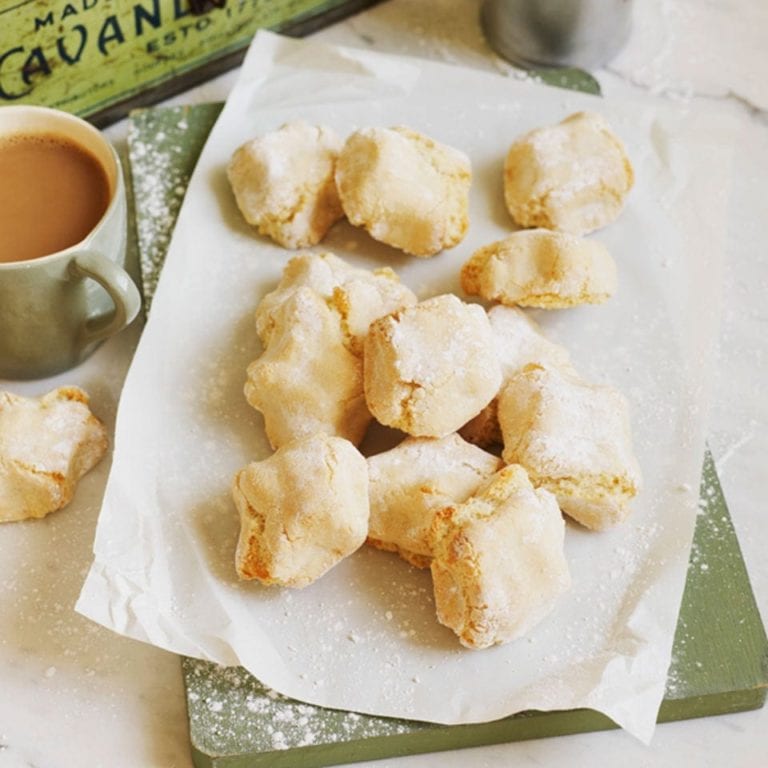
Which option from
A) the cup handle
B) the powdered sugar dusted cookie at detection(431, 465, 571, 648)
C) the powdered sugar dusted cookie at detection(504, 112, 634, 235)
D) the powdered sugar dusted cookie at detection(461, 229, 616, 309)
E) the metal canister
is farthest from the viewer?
the metal canister

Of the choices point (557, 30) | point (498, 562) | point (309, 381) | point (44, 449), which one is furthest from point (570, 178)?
point (44, 449)

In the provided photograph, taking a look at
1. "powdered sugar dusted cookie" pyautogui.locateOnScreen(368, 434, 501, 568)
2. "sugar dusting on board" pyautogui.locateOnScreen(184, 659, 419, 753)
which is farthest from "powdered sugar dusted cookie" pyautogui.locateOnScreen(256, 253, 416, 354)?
"sugar dusting on board" pyautogui.locateOnScreen(184, 659, 419, 753)

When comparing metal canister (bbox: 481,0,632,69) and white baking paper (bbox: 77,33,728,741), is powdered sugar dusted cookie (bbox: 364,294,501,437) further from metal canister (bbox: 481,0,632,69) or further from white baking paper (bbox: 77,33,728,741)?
metal canister (bbox: 481,0,632,69)

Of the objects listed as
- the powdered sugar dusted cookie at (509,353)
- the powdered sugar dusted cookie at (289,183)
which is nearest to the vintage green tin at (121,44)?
the powdered sugar dusted cookie at (289,183)

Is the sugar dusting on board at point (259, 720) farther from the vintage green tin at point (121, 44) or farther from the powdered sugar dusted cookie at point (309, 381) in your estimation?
the vintage green tin at point (121, 44)

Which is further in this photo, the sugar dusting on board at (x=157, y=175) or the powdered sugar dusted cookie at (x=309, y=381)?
the sugar dusting on board at (x=157, y=175)

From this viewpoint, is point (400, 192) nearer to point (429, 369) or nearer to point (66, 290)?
point (429, 369)
